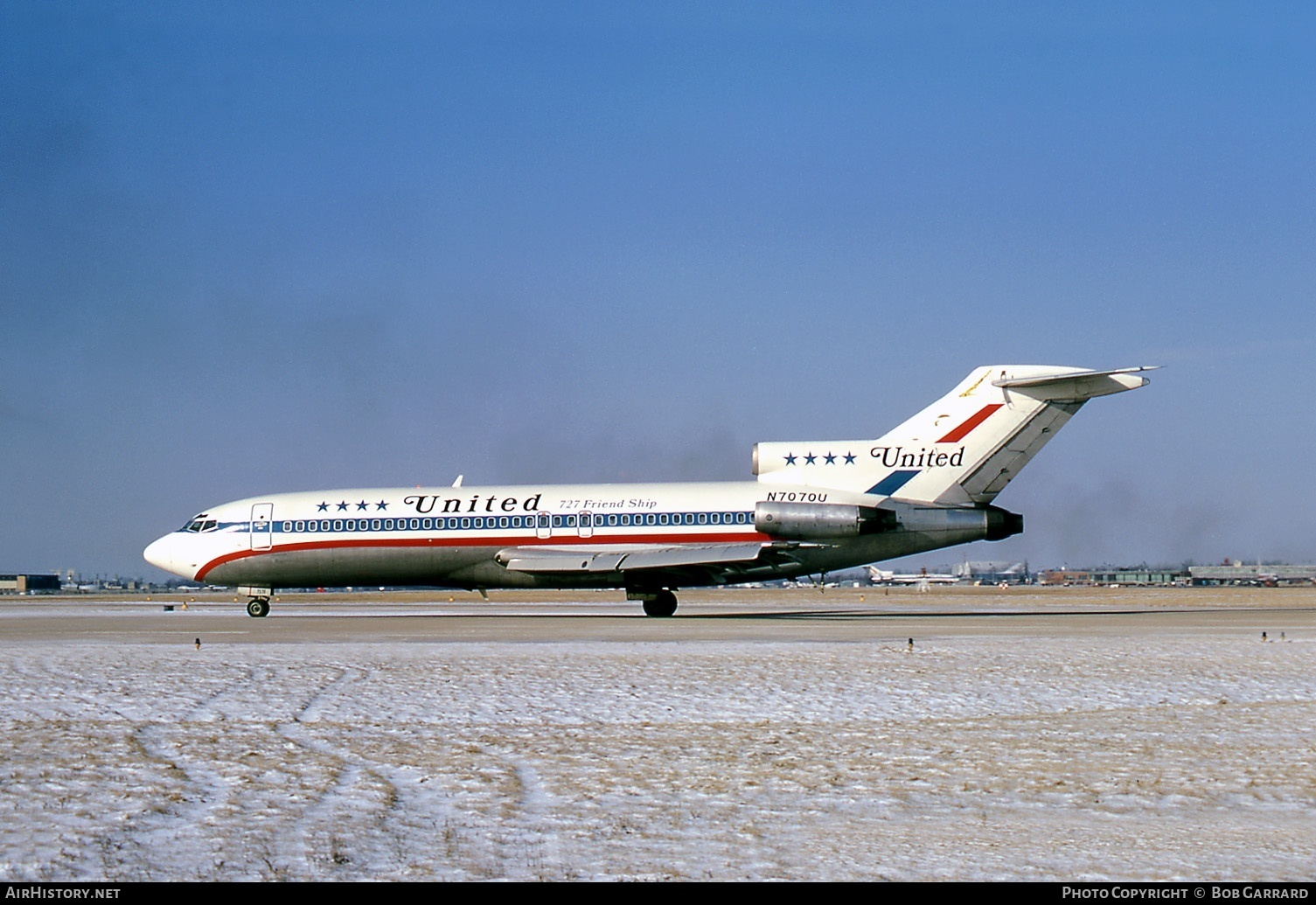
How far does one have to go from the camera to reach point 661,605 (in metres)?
32.6

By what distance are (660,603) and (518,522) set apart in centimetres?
454

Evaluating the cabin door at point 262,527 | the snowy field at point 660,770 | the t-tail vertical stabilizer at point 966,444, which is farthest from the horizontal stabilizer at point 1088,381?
the cabin door at point 262,527

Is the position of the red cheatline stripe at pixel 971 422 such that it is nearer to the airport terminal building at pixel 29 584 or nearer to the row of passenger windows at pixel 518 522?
the row of passenger windows at pixel 518 522

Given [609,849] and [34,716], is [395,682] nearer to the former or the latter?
[34,716]

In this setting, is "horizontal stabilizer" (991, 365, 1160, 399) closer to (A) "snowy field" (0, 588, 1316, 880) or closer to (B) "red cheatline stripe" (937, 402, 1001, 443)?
(B) "red cheatline stripe" (937, 402, 1001, 443)

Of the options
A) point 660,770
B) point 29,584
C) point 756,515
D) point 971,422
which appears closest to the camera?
point 660,770

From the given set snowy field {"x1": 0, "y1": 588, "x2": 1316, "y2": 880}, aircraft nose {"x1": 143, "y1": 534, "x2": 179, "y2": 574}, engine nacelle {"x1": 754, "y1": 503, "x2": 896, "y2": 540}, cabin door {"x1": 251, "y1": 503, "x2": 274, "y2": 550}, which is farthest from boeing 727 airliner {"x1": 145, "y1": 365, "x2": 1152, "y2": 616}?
snowy field {"x1": 0, "y1": 588, "x2": 1316, "y2": 880}

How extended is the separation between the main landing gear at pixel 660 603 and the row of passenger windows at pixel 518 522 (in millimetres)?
2088

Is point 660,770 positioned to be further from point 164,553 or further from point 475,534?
point 164,553

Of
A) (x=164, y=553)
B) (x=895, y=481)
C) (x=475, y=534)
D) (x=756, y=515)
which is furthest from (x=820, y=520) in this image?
(x=164, y=553)

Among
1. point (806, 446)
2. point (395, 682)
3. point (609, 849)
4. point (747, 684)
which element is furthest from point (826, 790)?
Answer: point (806, 446)

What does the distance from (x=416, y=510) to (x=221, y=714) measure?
2310cm

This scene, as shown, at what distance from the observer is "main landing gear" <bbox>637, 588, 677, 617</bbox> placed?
107ft

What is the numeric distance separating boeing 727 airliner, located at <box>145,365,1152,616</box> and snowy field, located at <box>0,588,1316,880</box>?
49.1ft
